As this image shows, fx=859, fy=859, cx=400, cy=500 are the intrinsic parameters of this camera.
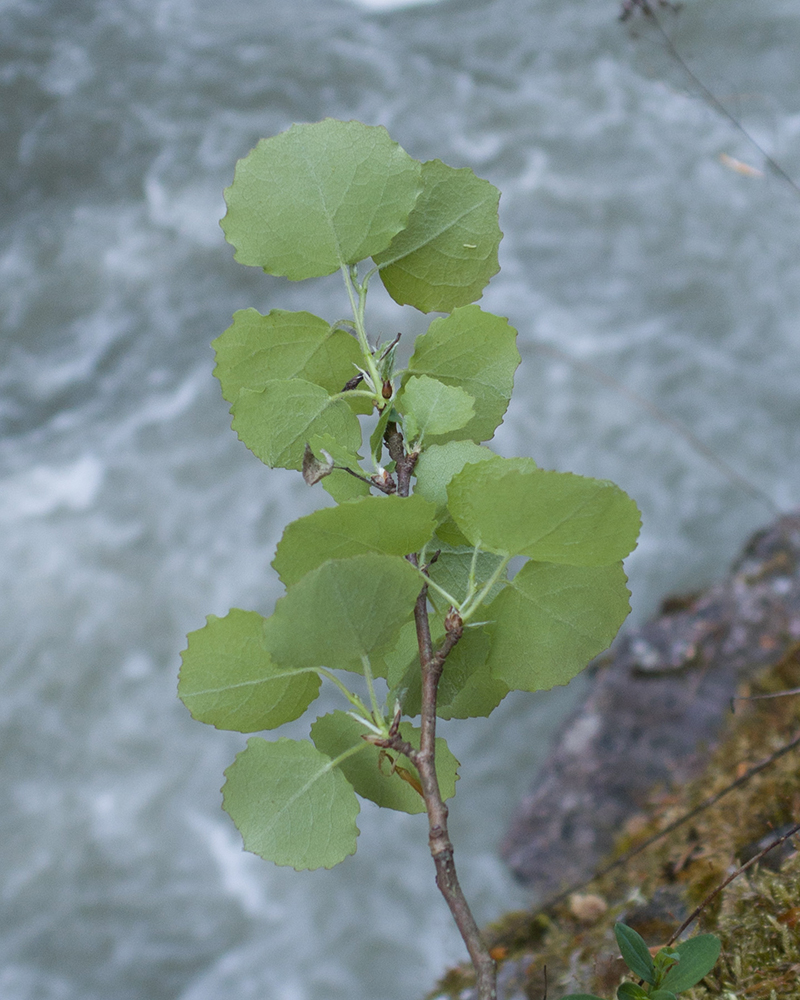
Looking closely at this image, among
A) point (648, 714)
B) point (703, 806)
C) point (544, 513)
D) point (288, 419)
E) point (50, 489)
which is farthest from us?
point (50, 489)

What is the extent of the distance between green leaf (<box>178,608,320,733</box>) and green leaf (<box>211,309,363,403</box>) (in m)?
0.15

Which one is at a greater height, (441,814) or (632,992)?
(441,814)

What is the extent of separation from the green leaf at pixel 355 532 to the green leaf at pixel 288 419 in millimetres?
91

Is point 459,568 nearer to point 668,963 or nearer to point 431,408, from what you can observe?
point 431,408

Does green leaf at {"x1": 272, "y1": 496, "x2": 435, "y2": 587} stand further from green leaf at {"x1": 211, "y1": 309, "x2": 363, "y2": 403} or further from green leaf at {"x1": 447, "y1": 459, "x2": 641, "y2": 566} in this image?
green leaf at {"x1": 211, "y1": 309, "x2": 363, "y2": 403}

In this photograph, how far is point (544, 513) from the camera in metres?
0.42

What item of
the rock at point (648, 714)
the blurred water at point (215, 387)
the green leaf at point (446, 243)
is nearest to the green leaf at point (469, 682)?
the green leaf at point (446, 243)

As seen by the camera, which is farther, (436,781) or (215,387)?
(215,387)

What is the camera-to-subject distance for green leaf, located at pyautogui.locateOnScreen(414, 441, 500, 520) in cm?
49

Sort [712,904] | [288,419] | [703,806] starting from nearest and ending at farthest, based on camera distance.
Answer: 1. [288,419]
2. [712,904]
3. [703,806]

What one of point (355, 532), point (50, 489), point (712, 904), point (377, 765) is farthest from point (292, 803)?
point (50, 489)

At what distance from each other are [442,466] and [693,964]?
344mm

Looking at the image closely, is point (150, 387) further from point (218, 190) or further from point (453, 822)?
point (453, 822)

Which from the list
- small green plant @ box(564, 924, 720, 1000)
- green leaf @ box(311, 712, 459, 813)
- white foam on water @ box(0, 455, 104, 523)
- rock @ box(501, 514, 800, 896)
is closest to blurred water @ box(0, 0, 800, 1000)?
white foam on water @ box(0, 455, 104, 523)
